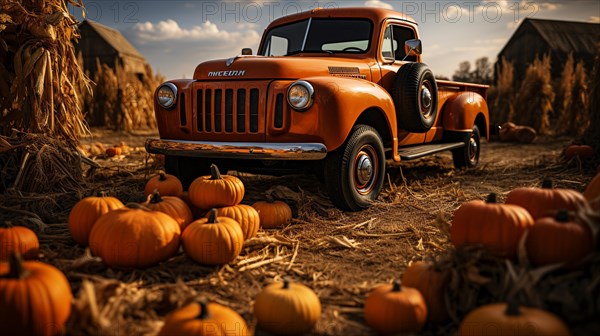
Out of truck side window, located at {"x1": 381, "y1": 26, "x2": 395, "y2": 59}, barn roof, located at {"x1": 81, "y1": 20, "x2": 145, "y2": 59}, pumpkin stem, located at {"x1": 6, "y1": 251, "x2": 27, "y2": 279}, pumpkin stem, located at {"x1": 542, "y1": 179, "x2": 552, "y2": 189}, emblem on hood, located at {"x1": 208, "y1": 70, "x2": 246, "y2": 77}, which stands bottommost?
pumpkin stem, located at {"x1": 6, "y1": 251, "x2": 27, "y2": 279}

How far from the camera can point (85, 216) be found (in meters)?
3.00

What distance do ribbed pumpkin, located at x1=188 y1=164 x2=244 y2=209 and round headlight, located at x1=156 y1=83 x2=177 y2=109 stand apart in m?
1.29

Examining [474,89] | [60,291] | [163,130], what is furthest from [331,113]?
[474,89]

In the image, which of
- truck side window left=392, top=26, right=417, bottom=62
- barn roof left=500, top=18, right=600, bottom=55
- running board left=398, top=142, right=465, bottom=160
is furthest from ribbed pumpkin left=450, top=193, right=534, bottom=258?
barn roof left=500, top=18, right=600, bottom=55

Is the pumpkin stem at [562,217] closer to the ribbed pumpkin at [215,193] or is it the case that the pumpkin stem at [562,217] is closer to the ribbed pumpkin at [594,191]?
the ribbed pumpkin at [594,191]

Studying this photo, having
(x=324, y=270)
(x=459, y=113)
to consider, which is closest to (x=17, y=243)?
(x=324, y=270)

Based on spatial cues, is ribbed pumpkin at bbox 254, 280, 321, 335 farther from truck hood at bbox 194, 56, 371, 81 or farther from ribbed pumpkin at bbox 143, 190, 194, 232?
truck hood at bbox 194, 56, 371, 81

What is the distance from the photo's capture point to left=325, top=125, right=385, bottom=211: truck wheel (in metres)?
3.98

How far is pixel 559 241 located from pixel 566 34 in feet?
103

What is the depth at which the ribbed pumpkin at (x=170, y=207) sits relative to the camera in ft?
10.0

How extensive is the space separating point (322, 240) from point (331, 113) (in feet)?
3.69

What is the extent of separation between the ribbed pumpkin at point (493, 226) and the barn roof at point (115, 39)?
29927 millimetres

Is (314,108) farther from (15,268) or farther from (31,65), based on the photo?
(31,65)

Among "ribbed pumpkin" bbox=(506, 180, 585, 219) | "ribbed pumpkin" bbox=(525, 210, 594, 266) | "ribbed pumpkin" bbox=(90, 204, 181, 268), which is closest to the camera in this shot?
"ribbed pumpkin" bbox=(525, 210, 594, 266)
